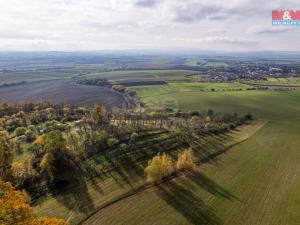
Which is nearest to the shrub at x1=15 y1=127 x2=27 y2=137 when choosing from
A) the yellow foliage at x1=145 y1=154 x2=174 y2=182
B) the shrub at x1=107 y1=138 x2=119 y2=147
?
the shrub at x1=107 y1=138 x2=119 y2=147

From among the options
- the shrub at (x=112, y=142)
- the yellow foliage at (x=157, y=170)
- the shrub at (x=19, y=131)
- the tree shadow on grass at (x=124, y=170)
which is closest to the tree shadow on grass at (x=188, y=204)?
the yellow foliage at (x=157, y=170)

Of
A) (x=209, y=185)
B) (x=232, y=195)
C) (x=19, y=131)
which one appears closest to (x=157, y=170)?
(x=209, y=185)

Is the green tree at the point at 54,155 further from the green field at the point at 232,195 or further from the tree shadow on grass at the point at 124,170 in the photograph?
the green field at the point at 232,195

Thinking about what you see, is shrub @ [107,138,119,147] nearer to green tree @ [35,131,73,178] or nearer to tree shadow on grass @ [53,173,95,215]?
green tree @ [35,131,73,178]

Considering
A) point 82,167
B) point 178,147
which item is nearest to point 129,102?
point 178,147

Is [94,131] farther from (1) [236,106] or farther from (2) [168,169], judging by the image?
(1) [236,106]

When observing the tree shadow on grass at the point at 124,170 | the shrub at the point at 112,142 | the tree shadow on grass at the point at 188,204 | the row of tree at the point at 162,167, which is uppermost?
the shrub at the point at 112,142

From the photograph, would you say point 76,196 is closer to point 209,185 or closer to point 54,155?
point 54,155

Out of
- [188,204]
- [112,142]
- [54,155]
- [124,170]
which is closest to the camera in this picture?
[188,204]
